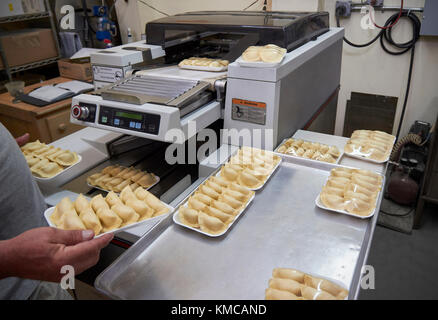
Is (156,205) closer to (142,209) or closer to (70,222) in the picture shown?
(142,209)

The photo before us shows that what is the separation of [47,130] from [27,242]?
2.03 m

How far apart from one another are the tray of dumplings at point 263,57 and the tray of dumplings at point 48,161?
0.70 m

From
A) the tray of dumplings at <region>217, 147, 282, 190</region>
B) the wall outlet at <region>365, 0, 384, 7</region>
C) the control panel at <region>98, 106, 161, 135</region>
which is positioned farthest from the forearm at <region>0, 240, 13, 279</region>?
the wall outlet at <region>365, 0, 384, 7</region>

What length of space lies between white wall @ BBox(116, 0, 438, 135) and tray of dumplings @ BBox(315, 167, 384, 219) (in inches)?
75.3

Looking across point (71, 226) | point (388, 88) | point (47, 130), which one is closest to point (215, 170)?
point (71, 226)

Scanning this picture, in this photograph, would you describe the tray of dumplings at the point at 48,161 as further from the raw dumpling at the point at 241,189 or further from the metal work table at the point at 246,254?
the raw dumpling at the point at 241,189

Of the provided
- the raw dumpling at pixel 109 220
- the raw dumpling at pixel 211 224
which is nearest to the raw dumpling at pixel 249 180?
the raw dumpling at pixel 211 224

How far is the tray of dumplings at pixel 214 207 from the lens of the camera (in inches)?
34.0

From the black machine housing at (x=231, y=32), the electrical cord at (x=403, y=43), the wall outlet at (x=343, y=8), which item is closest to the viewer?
the black machine housing at (x=231, y=32)

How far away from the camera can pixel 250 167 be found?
1.09m

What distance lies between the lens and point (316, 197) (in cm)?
99

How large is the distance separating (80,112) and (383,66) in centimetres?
242

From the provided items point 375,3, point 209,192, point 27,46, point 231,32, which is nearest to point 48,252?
point 209,192
